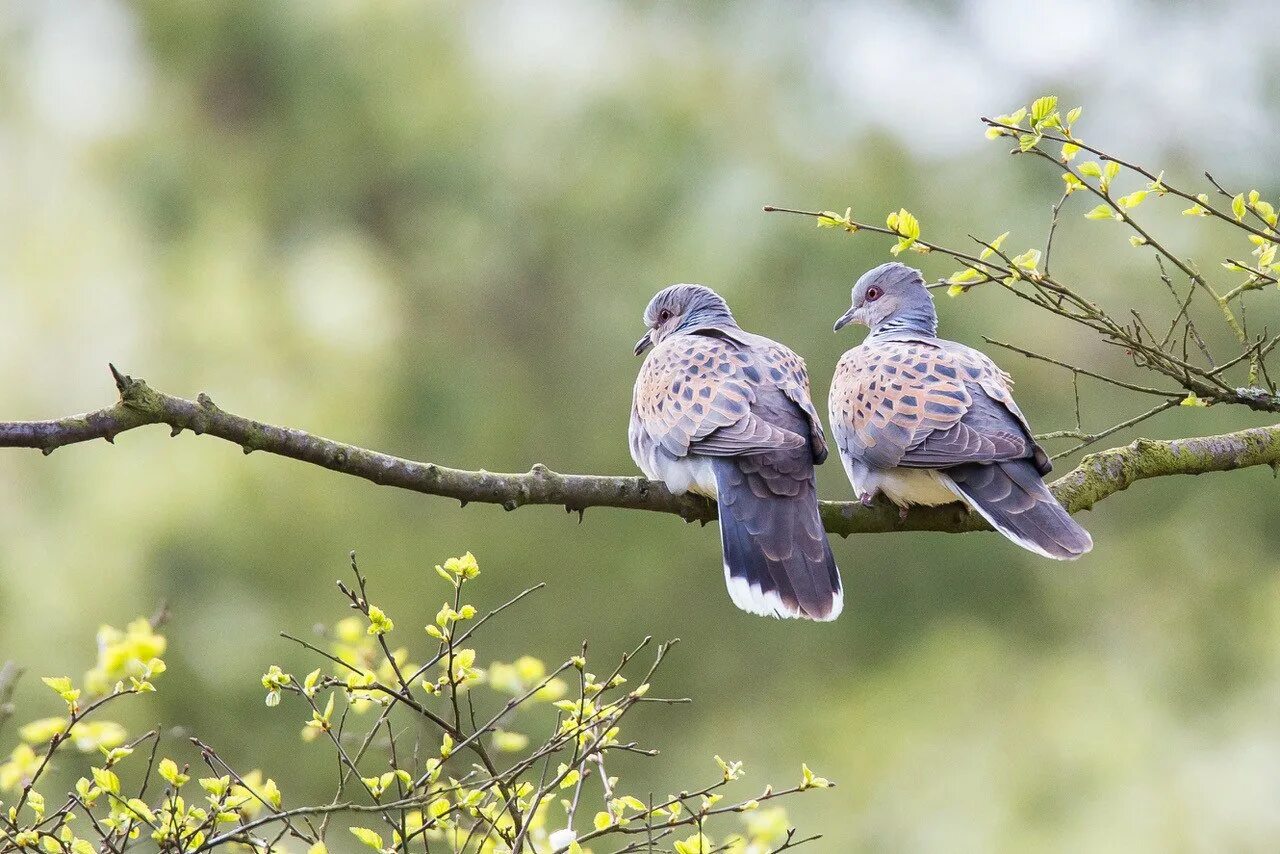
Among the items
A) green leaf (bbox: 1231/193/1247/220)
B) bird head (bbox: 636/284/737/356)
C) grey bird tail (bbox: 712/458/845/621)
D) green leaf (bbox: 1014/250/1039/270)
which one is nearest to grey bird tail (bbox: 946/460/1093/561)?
grey bird tail (bbox: 712/458/845/621)

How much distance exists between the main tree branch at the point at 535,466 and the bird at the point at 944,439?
8 centimetres

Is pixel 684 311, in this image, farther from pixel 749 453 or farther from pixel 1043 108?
pixel 1043 108

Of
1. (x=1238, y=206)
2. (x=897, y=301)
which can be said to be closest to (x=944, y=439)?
(x=1238, y=206)

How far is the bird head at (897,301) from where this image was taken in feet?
11.9

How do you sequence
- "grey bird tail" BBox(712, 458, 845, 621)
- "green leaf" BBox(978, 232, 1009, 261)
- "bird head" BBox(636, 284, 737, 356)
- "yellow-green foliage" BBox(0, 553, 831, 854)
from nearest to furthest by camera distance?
"yellow-green foliage" BBox(0, 553, 831, 854) < "green leaf" BBox(978, 232, 1009, 261) < "grey bird tail" BBox(712, 458, 845, 621) < "bird head" BBox(636, 284, 737, 356)

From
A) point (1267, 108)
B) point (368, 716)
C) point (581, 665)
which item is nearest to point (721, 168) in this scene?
point (1267, 108)

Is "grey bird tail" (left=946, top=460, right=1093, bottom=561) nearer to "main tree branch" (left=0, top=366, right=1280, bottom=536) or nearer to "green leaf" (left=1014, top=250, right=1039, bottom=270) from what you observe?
"main tree branch" (left=0, top=366, right=1280, bottom=536)

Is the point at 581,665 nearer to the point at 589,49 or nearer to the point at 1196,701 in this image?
the point at 1196,701

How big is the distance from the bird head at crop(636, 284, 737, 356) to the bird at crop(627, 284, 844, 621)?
315 millimetres

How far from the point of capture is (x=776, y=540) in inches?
107

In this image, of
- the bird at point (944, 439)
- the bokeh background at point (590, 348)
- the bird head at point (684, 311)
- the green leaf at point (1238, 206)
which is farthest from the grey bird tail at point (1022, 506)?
the bokeh background at point (590, 348)

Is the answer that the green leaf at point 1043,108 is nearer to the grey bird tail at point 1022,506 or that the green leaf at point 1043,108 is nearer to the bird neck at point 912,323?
the grey bird tail at point 1022,506

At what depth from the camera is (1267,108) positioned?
6.72 meters

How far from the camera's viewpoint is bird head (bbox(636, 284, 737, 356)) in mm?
3697
